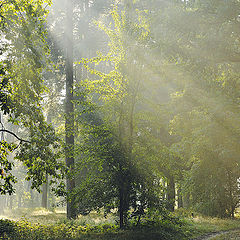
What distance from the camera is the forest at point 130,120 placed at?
704 centimetres

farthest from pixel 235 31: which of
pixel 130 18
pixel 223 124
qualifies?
pixel 130 18

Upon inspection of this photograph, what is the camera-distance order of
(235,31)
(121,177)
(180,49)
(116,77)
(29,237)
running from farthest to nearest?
1. (180,49)
2. (235,31)
3. (116,77)
4. (121,177)
5. (29,237)

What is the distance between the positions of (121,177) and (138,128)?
2102 mm

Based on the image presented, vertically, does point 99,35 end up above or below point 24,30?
above

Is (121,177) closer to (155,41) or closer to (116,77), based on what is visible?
(116,77)

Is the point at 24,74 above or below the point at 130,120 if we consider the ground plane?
above

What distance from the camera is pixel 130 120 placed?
33.2 feet

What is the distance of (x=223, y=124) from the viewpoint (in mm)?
14922

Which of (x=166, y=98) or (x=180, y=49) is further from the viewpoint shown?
(x=166, y=98)

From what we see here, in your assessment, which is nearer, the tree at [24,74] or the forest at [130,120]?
the tree at [24,74]

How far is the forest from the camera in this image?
7.04 m

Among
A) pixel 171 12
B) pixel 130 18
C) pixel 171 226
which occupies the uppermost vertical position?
pixel 171 12

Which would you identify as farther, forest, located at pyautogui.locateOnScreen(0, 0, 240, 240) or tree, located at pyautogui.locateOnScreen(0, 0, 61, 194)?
forest, located at pyautogui.locateOnScreen(0, 0, 240, 240)

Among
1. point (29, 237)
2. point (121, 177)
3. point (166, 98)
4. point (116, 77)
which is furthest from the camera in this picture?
point (166, 98)
